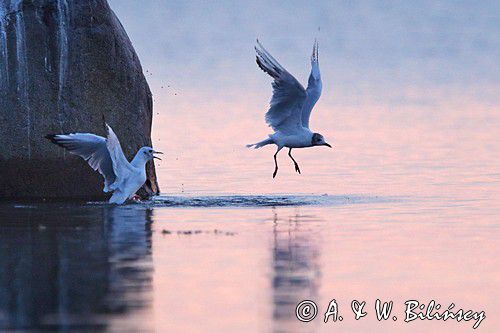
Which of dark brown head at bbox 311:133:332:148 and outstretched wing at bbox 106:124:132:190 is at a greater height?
dark brown head at bbox 311:133:332:148

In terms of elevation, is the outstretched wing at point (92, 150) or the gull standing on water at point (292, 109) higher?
the gull standing on water at point (292, 109)

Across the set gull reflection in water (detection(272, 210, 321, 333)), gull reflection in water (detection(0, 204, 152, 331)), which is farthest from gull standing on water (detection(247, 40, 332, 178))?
gull reflection in water (detection(272, 210, 321, 333))

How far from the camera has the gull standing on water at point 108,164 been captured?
18359 millimetres

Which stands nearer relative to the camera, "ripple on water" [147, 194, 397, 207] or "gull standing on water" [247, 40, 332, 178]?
"ripple on water" [147, 194, 397, 207]

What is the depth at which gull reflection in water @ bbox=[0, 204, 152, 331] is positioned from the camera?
9.86 metres

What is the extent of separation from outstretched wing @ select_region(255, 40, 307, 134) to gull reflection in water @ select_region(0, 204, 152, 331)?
373 cm

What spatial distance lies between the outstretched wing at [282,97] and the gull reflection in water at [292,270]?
163 inches

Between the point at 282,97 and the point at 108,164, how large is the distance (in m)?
3.47

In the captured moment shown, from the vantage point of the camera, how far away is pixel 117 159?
18375 mm

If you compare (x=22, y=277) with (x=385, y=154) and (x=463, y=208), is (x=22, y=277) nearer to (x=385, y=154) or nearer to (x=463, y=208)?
(x=463, y=208)

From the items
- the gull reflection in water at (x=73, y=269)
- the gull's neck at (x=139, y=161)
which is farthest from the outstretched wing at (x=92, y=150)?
the gull reflection in water at (x=73, y=269)

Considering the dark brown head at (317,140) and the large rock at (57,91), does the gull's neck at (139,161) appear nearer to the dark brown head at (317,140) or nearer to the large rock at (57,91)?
the large rock at (57,91)

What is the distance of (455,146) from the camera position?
3053 centimetres

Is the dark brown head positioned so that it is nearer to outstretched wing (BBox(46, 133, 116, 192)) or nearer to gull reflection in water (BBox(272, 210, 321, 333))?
outstretched wing (BBox(46, 133, 116, 192))
